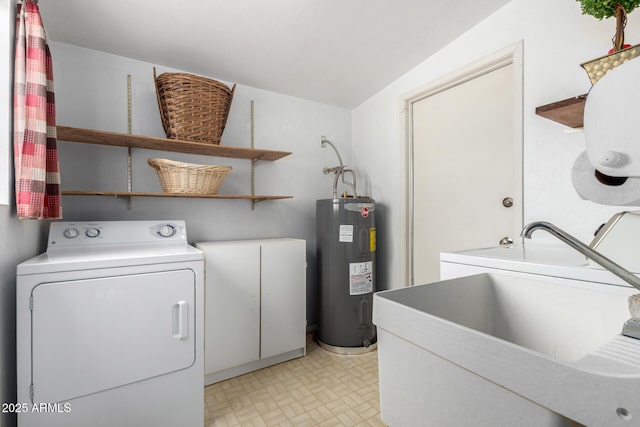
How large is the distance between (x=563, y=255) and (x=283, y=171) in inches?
81.0

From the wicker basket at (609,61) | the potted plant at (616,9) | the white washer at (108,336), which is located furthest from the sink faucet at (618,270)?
the white washer at (108,336)

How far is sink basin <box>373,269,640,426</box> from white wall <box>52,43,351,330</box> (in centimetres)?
186

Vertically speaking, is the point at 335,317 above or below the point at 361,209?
below

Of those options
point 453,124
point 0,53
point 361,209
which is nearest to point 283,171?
point 361,209

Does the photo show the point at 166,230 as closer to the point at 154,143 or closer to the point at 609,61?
the point at 154,143

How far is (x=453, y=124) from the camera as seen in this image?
6.45 feet

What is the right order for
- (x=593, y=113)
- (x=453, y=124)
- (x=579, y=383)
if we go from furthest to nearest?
(x=453, y=124)
(x=593, y=113)
(x=579, y=383)

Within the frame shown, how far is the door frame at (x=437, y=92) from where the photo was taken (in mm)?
1509

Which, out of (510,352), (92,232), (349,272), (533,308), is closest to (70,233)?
(92,232)

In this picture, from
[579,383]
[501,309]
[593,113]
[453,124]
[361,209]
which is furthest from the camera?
[361,209]

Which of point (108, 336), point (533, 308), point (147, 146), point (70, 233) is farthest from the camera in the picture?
point (147, 146)

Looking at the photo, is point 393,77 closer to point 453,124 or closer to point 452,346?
point 453,124

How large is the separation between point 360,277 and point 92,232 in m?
1.83

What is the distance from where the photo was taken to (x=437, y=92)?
2.07 meters
